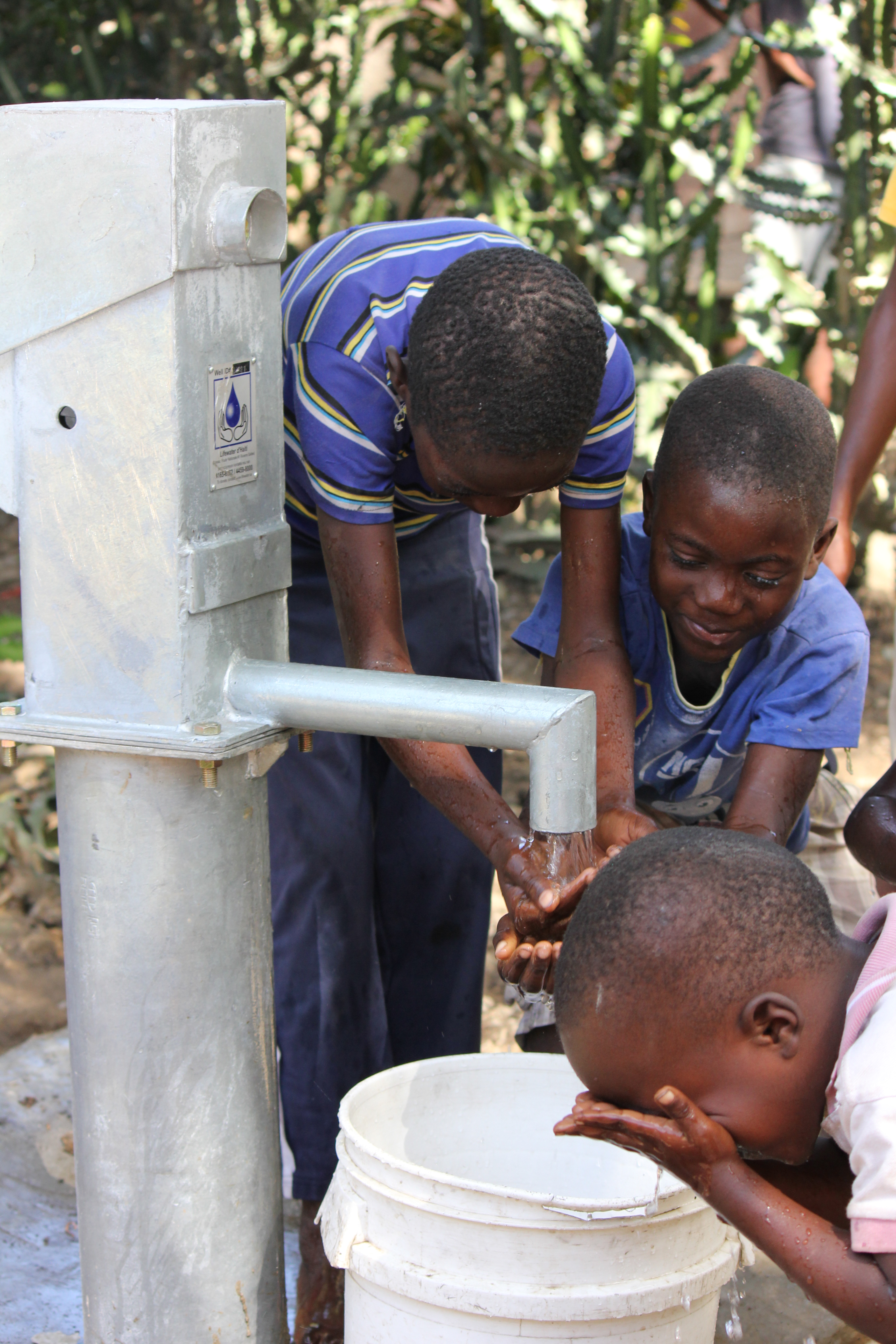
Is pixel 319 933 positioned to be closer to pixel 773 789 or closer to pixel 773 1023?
pixel 773 789

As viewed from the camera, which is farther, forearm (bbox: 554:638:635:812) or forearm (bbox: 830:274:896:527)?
forearm (bbox: 830:274:896:527)

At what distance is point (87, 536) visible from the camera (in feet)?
4.07

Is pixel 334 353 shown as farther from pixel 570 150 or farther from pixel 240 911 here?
pixel 570 150

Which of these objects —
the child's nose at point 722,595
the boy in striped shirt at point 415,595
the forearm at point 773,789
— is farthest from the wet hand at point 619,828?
the child's nose at point 722,595

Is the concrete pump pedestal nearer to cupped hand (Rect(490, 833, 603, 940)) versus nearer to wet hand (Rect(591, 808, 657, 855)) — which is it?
cupped hand (Rect(490, 833, 603, 940))

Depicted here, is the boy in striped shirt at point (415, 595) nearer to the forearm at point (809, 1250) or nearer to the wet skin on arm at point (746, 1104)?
the wet skin on arm at point (746, 1104)

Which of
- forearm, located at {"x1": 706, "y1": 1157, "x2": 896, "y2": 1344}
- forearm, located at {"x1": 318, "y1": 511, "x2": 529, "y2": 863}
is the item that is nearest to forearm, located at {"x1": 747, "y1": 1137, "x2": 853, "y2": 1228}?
forearm, located at {"x1": 706, "y1": 1157, "x2": 896, "y2": 1344}

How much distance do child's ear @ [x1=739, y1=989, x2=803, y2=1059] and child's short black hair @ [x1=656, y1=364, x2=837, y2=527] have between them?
653mm

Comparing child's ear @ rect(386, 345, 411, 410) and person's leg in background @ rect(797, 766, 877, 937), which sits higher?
child's ear @ rect(386, 345, 411, 410)

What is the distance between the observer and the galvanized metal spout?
120 cm

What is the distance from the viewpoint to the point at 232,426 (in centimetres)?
127

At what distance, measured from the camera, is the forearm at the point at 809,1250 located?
1.20 m

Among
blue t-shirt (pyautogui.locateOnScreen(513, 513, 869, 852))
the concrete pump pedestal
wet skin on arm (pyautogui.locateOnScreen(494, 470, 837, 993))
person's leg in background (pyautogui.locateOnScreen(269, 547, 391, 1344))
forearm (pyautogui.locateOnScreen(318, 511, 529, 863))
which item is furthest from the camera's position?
person's leg in background (pyautogui.locateOnScreen(269, 547, 391, 1344))

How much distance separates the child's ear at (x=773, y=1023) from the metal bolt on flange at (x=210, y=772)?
1.68 ft
